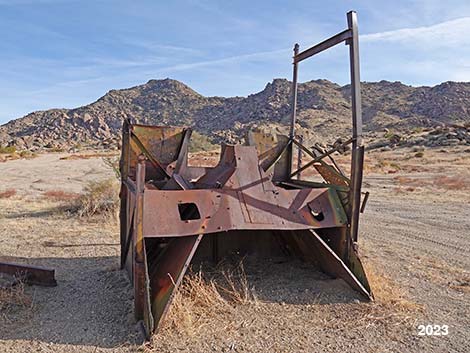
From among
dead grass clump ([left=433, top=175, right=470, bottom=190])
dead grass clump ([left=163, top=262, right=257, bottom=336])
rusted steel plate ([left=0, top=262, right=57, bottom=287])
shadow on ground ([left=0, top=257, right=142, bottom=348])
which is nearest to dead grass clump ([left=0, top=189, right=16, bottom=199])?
shadow on ground ([left=0, top=257, right=142, bottom=348])

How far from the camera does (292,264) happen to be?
19.0ft

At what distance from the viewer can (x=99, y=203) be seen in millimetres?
10453

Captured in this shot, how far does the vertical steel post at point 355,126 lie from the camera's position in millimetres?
4645

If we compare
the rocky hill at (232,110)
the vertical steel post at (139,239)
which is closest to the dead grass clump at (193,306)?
the vertical steel post at (139,239)

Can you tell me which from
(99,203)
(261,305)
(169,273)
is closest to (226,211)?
(169,273)

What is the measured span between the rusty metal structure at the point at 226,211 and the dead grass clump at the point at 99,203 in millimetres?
4291

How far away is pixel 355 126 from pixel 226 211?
170 cm

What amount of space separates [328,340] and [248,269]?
1848mm

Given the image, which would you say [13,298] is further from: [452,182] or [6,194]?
[452,182]

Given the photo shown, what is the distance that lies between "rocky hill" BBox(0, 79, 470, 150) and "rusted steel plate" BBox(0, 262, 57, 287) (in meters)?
73.9

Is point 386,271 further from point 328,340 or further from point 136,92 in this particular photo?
point 136,92

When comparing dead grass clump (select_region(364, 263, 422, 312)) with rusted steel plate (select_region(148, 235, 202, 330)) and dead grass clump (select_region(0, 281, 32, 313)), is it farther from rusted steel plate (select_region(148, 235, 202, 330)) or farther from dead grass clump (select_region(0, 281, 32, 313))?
dead grass clump (select_region(0, 281, 32, 313))

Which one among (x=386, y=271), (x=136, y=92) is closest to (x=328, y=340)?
(x=386, y=271)

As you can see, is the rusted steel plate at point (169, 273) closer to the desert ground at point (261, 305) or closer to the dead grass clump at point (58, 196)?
the desert ground at point (261, 305)
